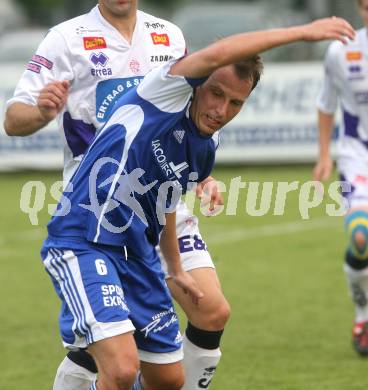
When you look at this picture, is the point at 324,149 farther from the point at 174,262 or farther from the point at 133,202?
the point at 133,202

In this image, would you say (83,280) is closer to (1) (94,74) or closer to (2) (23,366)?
(1) (94,74)

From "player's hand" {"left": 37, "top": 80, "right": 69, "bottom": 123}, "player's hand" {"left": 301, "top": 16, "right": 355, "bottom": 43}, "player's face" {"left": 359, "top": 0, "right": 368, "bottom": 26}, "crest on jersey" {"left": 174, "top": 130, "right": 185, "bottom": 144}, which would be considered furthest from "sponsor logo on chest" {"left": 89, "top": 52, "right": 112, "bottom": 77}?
"player's face" {"left": 359, "top": 0, "right": 368, "bottom": 26}

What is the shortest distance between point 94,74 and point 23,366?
243 cm

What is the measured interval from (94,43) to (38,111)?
0.66 meters

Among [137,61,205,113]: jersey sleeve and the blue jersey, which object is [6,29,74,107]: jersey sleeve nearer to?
the blue jersey

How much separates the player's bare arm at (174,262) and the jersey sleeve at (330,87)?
2975mm

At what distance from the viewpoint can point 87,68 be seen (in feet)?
19.1

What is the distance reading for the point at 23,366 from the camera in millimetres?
7496

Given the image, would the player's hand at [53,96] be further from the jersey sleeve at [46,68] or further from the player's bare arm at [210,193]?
the player's bare arm at [210,193]

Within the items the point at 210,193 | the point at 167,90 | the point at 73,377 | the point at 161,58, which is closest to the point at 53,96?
the point at 167,90

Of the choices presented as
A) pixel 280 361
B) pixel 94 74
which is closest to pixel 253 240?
pixel 280 361

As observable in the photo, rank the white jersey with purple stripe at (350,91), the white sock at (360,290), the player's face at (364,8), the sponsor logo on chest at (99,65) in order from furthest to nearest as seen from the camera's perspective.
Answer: the white jersey with purple stripe at (350,91) → the white sock at (360,290) → the player's face at (364,8) → the sponsor logo on chest at (99,65)

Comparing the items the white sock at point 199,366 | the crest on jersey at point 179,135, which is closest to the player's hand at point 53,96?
the crest on jersey at point 179,135

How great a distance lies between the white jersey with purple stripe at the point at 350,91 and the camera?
8180mm
